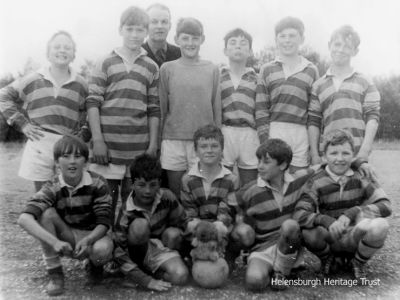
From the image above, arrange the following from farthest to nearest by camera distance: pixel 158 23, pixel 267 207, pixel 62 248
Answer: pixel 158 23
pixel 267 207
pixel 62 248

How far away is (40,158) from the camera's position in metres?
3.23

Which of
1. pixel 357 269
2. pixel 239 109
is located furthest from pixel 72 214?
pixel 357 269

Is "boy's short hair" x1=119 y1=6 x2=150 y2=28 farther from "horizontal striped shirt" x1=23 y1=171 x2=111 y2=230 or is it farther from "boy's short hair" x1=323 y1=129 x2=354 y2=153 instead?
"boy's short hair" x1=323 y1=129 x2=354 y2=153

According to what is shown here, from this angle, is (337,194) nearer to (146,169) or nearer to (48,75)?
(146,169)

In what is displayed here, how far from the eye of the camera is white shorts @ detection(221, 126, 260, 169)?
3.53 meters

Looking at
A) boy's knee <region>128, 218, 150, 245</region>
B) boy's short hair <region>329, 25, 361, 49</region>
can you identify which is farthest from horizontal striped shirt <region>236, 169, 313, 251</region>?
boy's short hair <region>329, 25, 361, 49</region>

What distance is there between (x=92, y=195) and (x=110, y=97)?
2.65 ft

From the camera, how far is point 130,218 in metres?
2.89

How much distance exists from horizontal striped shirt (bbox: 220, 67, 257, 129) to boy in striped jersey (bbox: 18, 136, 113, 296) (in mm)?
1154

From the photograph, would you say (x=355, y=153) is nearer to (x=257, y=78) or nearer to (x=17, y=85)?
(x=257, y=78)

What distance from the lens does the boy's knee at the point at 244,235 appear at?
291 cm

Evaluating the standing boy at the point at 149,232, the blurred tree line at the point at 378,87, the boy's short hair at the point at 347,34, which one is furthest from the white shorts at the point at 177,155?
the blurred tree line at the point at 378,87

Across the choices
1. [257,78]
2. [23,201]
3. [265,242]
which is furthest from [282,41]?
[23,201]

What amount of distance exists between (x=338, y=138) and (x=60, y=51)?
2059mm
